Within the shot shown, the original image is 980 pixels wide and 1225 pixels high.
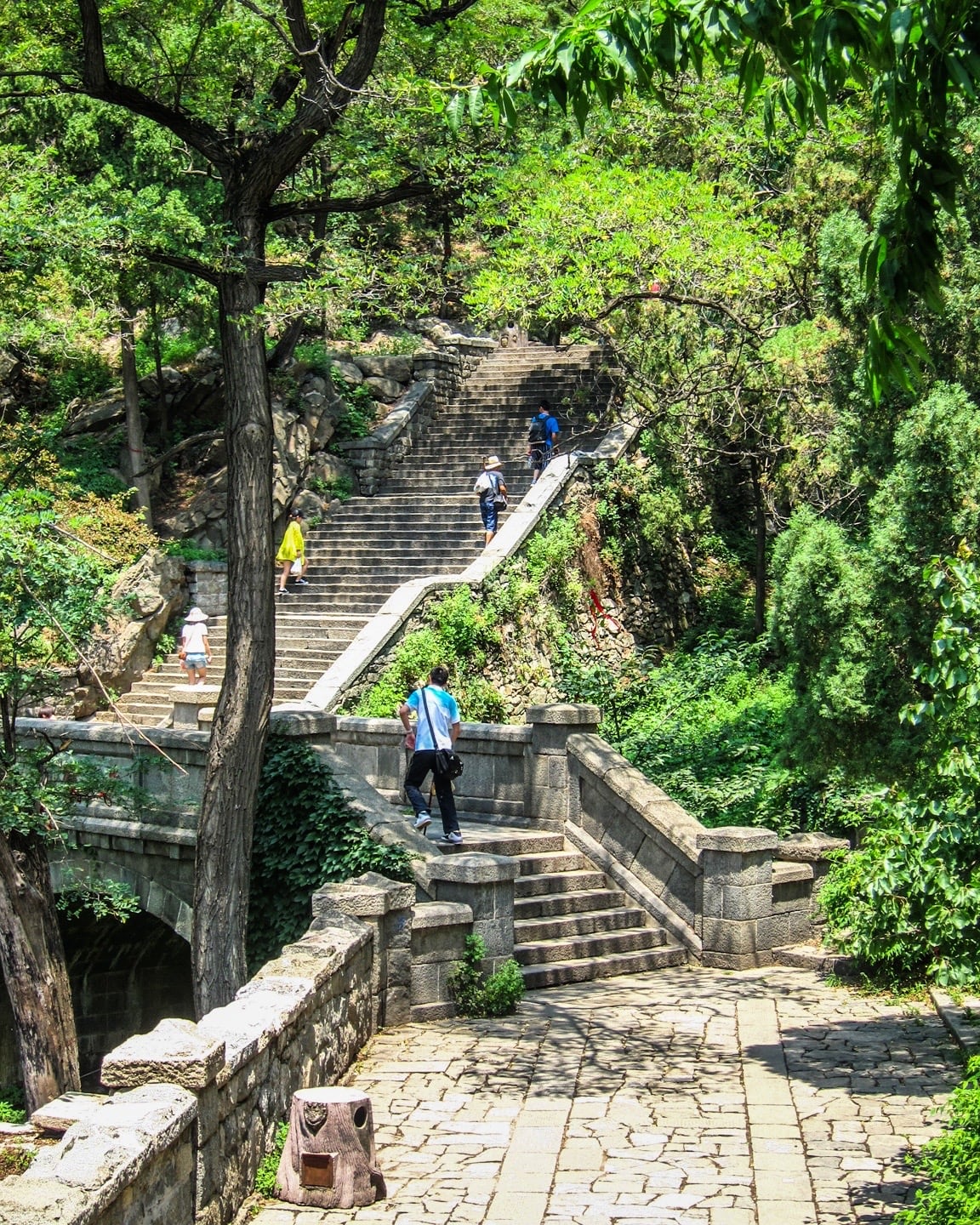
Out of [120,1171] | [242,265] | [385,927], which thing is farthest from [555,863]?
[120,1171]

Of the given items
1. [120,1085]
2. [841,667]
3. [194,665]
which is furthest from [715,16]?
[194,665]

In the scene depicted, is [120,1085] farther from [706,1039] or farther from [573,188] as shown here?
[573,188]

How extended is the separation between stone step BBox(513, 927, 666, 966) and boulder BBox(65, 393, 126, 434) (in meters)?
17.8

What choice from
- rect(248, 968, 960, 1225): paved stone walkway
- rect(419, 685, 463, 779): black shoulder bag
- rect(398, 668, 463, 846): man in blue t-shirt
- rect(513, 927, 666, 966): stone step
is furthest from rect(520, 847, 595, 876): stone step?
rect(248, 968, 960, 1225): paved stone walkway

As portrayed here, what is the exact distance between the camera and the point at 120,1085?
6363 mm

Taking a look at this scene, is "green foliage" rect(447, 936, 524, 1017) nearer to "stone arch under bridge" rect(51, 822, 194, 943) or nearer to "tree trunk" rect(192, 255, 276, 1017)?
"tree trunk" rect(192, 255, 276, 1017)

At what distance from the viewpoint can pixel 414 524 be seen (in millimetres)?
25000

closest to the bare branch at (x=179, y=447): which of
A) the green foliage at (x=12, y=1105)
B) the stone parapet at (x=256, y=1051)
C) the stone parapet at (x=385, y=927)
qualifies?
the green foliage at (x=12, y=1105)

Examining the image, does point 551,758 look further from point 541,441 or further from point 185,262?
point 541,441

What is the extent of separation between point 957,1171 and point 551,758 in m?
8.52

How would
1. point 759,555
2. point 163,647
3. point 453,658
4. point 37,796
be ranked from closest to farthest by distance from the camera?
point 37,796 → point 453,658 → point 759,555 → point 163,647

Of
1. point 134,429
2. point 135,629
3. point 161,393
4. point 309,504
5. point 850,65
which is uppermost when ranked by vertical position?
point 161,393

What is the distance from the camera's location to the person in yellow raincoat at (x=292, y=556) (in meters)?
23.3

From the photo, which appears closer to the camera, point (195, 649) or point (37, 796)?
point (37, 796)
